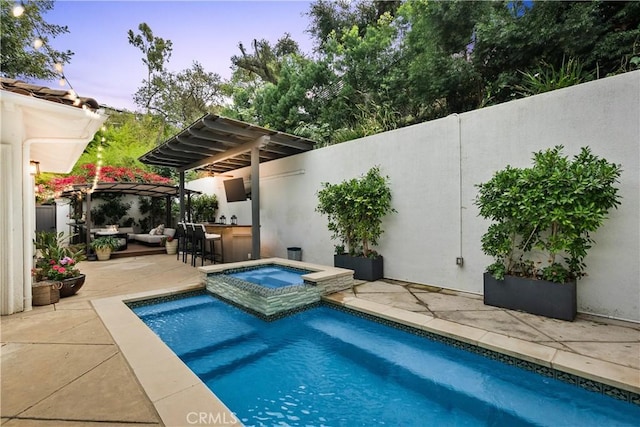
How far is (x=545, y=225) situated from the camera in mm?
3770

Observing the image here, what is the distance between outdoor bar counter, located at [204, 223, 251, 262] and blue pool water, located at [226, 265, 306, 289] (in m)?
1.89

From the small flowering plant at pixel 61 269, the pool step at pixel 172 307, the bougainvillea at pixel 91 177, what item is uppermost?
the bougainvillea at pixel 91 177

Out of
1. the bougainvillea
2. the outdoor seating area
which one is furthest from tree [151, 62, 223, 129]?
the outdoor seating area

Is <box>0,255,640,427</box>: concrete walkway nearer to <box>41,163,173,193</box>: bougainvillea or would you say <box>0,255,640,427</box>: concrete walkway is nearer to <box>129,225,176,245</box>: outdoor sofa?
<box>129,225,176,245</box>: outdoor sofa

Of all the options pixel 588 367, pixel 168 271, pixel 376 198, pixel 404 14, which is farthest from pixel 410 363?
pixel 404 14

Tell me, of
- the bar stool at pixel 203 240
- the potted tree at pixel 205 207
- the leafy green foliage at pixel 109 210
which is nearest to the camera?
the bar stool at pixel 203 240

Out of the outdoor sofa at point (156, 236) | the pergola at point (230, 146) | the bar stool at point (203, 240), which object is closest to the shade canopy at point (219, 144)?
the pergola at point (230, 146)

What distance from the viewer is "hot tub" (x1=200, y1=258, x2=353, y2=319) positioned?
453 cm

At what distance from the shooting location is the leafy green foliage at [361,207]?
6047 mm

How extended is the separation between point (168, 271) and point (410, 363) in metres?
6.39

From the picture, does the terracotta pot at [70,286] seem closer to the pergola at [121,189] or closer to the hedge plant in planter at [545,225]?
the pergola at [121,189]

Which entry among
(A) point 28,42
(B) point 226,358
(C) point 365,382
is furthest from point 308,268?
(A) point 28,42

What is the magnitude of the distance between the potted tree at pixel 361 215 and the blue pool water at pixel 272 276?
1181mm

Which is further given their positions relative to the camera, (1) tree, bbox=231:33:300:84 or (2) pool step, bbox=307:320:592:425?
(1) tree, bbox=231:33:300:84
